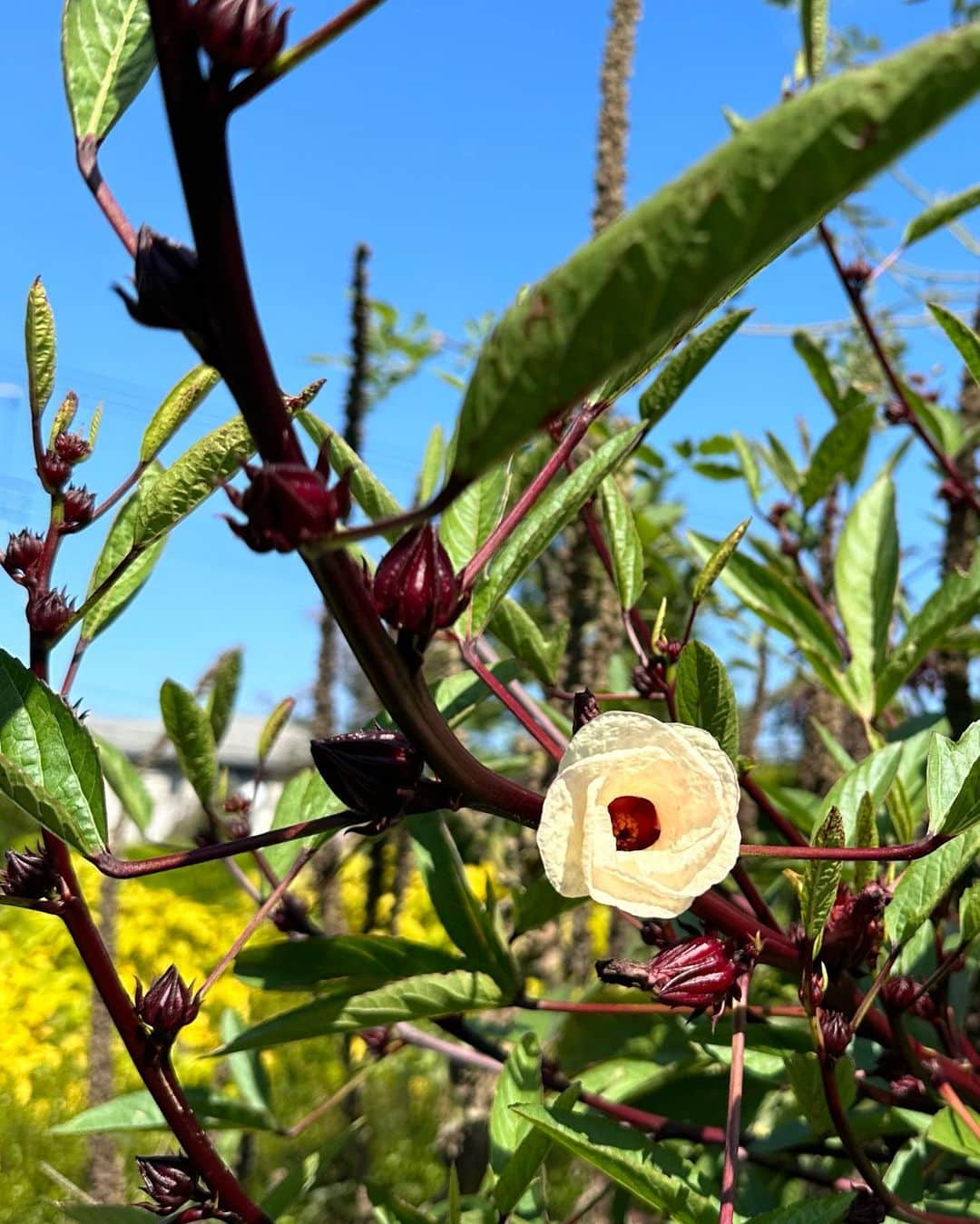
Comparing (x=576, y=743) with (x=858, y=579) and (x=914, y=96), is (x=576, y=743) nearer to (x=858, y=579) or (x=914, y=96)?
(x=914, y=96)

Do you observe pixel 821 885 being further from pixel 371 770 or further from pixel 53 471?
pixel 53 471

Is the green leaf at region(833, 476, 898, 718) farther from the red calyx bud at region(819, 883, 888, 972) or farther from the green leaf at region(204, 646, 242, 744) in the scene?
the green leaf at region(204, 646, 242, 744)

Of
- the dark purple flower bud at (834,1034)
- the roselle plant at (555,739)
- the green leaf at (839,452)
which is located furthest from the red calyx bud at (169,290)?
the green leaf at (839,452)

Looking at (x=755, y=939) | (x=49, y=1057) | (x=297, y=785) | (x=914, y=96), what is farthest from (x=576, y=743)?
(x=49, y=1057)

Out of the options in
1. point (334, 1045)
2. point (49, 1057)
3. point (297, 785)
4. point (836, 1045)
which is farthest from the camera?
point (334, 1045)

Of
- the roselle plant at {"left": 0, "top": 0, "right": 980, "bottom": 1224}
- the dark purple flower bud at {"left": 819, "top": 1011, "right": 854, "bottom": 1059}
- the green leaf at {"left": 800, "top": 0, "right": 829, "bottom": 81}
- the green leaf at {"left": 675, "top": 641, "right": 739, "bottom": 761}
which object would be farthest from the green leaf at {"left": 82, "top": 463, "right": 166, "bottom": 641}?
the green leaf at {"left": 800, "top": 0, "right": 829, "bottom": 81}

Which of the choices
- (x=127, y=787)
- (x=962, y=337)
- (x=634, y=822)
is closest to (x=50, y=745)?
(x=634, y=822)
